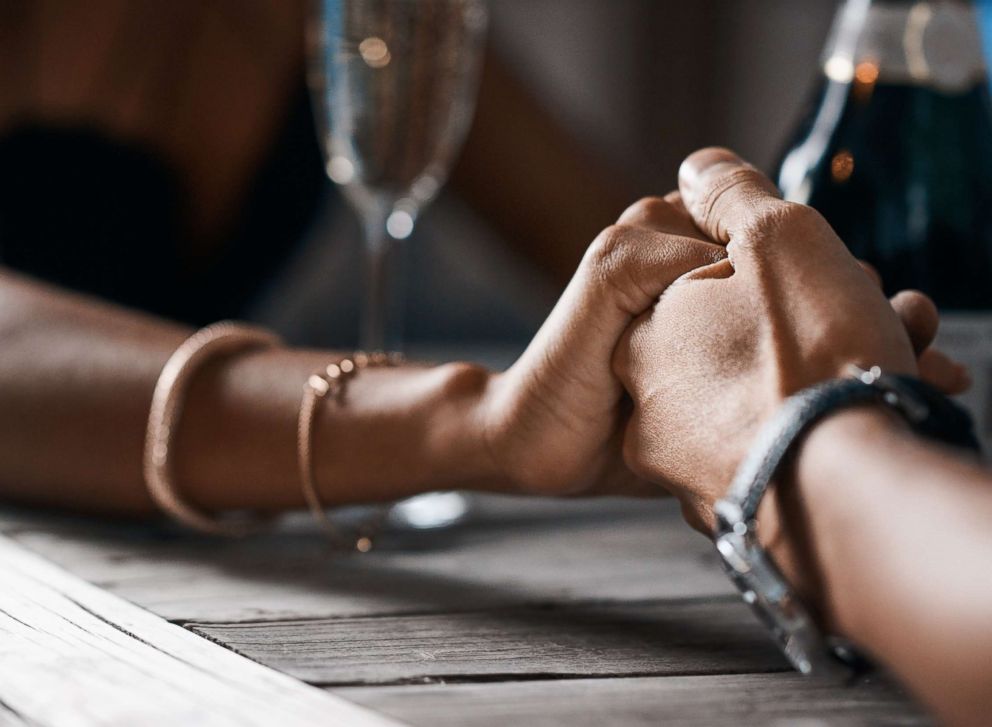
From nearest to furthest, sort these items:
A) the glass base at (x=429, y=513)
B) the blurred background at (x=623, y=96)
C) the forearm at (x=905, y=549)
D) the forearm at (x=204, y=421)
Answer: the forearm at (x=905, y=549)
the forearm at (x=204, y=421)
the glass base at (x=429, y=513)
the blurred background at (x=623, y=96)

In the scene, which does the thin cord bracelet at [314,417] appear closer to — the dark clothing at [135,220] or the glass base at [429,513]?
the glass base at [429,513]

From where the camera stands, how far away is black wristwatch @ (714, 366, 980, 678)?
0.28 metres

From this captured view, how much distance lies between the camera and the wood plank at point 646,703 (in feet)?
0.89

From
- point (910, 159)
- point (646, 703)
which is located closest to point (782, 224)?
point (646, 703)

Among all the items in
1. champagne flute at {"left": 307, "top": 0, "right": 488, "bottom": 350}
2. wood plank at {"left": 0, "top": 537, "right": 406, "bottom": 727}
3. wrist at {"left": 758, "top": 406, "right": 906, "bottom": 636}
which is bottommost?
wood plank at {"left": 0, "top": 537, "right": 406, "bottom": 727}

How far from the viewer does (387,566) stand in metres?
0.46

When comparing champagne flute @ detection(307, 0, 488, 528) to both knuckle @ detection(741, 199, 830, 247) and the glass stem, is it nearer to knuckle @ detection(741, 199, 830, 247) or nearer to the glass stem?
the glass stem

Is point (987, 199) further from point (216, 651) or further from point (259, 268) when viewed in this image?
point (259, 268)

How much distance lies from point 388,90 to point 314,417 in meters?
0.16

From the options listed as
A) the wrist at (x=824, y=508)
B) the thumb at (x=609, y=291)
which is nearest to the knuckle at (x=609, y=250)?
the thumb at (x=609, y=291)

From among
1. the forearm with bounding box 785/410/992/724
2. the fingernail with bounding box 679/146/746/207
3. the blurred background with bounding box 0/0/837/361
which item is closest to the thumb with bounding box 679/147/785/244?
the fingernail with bounding box 679/146/746/207

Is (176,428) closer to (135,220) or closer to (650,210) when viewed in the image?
(650,210)

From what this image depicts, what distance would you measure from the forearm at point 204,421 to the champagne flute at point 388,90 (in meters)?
0.10

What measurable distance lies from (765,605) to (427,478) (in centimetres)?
19
